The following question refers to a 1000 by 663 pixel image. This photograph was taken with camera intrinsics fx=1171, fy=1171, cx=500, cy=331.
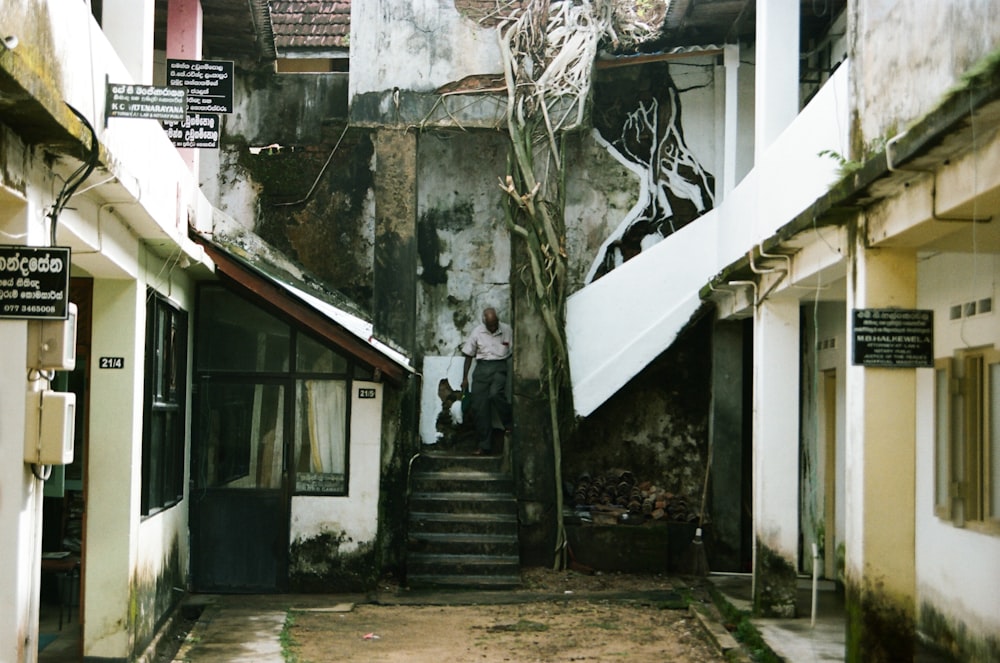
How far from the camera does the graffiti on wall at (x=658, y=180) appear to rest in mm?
14906

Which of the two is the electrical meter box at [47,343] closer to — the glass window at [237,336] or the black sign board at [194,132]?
the black sign board at [194,132]

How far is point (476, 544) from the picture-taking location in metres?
12.7

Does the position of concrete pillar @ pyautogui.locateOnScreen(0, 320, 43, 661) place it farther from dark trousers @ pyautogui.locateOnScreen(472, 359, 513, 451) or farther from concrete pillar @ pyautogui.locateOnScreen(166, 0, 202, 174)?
dark trousers @ pyautogui.locateOnScreen(472, 359, 513, 451)

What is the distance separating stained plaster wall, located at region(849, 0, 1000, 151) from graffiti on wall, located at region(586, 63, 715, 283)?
722 cm

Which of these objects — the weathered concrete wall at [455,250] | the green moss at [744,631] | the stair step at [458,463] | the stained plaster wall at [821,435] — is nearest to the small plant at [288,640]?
the stair step at [458,463]

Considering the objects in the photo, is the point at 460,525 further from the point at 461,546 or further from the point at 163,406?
the point at 163,406

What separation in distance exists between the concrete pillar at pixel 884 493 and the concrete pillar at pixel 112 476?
5.17 m

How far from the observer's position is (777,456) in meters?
10.6

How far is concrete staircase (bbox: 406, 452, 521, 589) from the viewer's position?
12484 millimetres

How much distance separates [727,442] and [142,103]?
853cm

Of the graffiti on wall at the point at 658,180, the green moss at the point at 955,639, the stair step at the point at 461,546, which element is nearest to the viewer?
the green moss at the point at 955,639

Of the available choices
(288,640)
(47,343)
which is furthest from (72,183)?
(288,640)

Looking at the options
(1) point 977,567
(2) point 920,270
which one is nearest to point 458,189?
(2) point 920,270

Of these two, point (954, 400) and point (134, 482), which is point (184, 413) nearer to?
point (134, 482)
